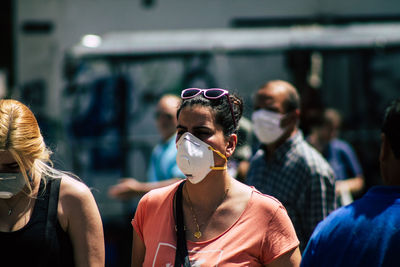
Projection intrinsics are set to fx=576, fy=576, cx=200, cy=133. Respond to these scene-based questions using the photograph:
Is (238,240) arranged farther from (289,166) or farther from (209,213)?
(289,166)

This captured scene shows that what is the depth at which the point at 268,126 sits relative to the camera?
382cm

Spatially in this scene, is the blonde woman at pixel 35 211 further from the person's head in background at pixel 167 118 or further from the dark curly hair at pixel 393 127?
the person's head in background at pixel 167 118

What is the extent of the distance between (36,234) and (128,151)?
5836 millimetres

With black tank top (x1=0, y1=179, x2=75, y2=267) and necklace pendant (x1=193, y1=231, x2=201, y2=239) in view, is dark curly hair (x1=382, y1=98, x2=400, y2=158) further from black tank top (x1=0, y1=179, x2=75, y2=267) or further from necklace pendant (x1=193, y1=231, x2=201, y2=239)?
black tank top (x1=0, y1=179, x2=75, y2=267)

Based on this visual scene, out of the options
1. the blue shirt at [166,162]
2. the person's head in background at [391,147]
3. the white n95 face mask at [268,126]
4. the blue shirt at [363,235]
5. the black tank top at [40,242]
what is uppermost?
the person's head in background at [391,147]

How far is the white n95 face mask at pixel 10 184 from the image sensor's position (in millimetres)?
2533

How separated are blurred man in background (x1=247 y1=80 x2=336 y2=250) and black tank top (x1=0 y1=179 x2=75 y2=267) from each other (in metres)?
1.45

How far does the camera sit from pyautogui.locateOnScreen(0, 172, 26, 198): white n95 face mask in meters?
2.53

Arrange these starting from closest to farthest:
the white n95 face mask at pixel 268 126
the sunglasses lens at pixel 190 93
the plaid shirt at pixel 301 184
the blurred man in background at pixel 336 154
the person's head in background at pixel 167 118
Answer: the sunglasses lens at pixel 190 93 < the plaid shirt at pixel 301 184 < the white n95 face mask at pixel 268 126 < the person's head in background at pixel 167 118 < the blurred man in background at pixel 336 154

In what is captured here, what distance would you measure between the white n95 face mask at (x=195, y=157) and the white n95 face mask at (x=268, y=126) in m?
1.30

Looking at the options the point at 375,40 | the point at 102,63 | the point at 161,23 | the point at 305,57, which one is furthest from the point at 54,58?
the point at 375,40

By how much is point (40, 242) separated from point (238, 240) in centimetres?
85

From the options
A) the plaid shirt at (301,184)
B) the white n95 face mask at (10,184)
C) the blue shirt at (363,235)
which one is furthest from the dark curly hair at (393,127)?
the white n95 face mask at (10,184)

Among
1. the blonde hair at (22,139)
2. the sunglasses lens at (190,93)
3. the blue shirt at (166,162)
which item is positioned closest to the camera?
the blonde hair at (22,139)
